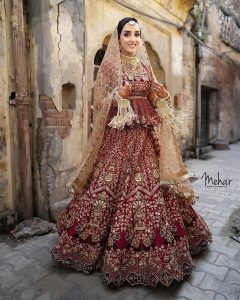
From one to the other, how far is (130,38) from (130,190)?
1304 mm

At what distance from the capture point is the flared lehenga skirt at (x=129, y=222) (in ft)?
6.97

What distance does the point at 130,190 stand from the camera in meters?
2.31

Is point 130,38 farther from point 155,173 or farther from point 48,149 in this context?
point 48,149

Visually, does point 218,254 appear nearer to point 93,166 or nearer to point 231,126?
point 93,166

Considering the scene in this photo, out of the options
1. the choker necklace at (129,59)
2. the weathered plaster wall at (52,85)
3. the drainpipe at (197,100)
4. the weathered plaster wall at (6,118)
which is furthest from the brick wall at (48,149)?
the drainpipe at (197,100)

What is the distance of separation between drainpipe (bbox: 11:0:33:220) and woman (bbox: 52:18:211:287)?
861mm

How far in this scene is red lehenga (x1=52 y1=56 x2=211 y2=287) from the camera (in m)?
2.13

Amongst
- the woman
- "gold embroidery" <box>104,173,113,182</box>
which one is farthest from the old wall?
"gold embroidery" <box>104,173,113,182</box>

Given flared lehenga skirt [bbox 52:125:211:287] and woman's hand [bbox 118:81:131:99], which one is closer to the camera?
flared lehenga skirt [bbox 52:125:211:287]

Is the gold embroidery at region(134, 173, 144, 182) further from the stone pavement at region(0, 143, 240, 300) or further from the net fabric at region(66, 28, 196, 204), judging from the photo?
the stone pavement at region(0, 143, 240, 300)

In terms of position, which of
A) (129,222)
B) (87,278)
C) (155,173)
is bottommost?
(87,278)

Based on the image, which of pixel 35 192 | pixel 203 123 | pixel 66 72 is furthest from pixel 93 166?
pixel 203 123

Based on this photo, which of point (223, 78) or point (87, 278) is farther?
point (223, 78)

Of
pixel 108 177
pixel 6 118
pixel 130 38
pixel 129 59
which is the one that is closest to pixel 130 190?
pixel 108 177
